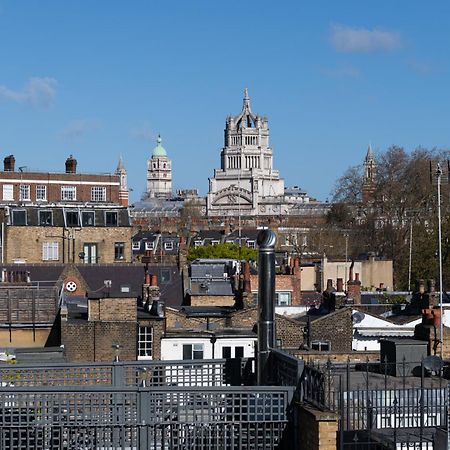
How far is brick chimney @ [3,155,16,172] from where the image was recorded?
85.6 meters

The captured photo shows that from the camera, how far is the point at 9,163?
8669 cm

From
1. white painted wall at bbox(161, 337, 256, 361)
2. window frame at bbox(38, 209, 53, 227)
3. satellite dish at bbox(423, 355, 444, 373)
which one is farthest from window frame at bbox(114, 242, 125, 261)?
satellite dish at bbox(423, 355, 444, 373)

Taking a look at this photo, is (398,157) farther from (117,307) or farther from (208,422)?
(208,422)

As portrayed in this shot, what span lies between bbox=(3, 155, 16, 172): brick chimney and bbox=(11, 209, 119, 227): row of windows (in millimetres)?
22218

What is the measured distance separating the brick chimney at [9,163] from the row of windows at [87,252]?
913 inches

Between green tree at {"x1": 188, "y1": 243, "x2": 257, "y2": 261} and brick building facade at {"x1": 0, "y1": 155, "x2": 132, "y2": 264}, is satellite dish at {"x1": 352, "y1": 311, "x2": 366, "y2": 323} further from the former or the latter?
green tree at {"x1": 188, "y1": 243, "x2": 257, "y2": 261}

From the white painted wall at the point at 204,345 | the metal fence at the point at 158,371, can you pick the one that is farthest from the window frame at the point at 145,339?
the metal fence at the point at 158,371

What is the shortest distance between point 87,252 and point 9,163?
2457 centimetres

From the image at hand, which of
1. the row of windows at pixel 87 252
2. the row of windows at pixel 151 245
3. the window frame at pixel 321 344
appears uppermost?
the row of windows at pixel 151 245

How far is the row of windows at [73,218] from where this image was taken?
63.3 m

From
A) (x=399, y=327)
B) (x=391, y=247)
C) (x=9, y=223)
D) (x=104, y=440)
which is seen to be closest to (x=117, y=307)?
(x=399, y=327)

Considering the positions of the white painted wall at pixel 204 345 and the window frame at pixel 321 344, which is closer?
the white painted wall at pixel 204 345

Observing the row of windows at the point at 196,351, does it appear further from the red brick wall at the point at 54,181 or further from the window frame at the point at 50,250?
the red brick wall at the point at 54,181

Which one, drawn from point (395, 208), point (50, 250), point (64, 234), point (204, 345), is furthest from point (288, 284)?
point (395, 208)
